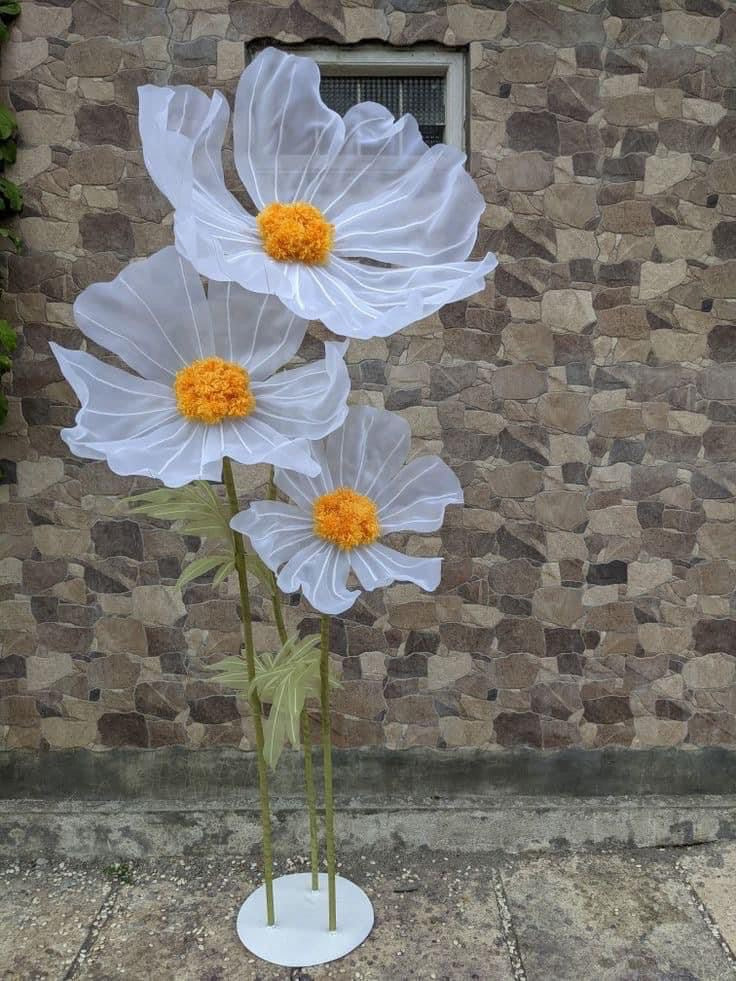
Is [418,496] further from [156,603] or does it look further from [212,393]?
[156,603]

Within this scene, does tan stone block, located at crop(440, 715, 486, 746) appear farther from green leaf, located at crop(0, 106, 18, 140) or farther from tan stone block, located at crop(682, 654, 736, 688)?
green leaf, located at crop(0, 106, 18, 140)

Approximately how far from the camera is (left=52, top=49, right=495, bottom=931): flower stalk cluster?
121 centimetres

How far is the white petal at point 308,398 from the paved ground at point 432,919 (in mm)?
1242

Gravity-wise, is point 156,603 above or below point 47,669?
above

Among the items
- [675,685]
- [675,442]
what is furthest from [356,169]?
[675,685]

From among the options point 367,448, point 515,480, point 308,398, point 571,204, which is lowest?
point 515,480

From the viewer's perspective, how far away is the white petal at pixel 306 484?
1469 mm

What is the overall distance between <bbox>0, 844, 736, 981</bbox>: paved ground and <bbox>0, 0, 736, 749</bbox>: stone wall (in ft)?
1.08

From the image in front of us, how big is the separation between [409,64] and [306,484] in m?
1.22

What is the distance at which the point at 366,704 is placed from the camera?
216 cm

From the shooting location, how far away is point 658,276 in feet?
6.73

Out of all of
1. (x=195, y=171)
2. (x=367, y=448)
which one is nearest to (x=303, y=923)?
(x=367, y=448)

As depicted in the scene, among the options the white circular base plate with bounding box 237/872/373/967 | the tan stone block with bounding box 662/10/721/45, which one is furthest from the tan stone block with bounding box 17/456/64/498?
the tan stone block with bounding box 662/10/721/45

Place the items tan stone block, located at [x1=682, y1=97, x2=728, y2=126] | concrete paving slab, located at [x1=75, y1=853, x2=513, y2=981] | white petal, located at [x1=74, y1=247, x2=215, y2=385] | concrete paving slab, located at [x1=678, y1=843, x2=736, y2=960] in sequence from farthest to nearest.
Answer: tan stone block, located at [x1=682, y1=97, x2=728, y2=126] < concrete paving slab, located at [x1=678, y1=843, x2=736, y2=960] < concrete paving slab, located at [x1=75, y1=853, x2=513, y2=981] < white petal, located at [x1=74, y1=247, x2=215, y2=385]
